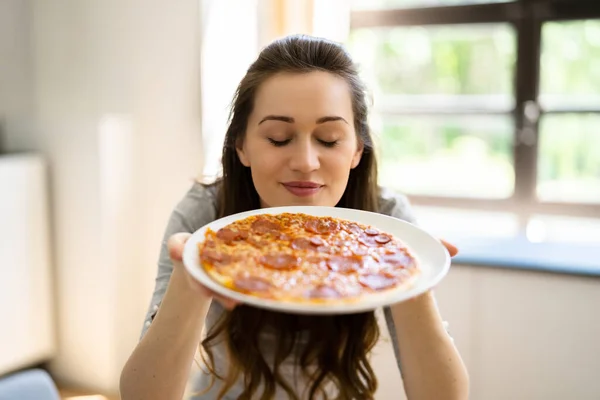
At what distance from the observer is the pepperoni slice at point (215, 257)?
3.40 feet

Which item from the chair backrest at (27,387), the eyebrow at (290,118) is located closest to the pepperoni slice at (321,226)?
the eyebrow at (290,118)

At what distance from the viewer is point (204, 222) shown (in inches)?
62.4

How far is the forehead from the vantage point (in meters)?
1.29

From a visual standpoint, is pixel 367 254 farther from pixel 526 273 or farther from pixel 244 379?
pixel 526 273

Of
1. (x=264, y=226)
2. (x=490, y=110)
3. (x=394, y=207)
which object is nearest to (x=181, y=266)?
(x=264, y=226)

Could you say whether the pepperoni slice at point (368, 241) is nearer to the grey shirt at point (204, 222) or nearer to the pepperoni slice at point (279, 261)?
the pepperoni slice at point (279, 261)

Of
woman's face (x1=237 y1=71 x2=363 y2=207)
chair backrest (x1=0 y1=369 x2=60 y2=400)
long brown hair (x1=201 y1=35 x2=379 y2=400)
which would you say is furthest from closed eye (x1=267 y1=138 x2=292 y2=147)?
chair backrest (x1=0 y1=369 x2=60 y2=400)

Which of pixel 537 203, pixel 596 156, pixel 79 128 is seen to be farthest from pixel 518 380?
pixel 79 128

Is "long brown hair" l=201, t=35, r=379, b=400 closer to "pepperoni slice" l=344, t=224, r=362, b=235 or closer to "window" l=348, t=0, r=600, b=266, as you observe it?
"pepperoni slice" l=344, t=224, r=362, b=235

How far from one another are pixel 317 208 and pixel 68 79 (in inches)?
75.0

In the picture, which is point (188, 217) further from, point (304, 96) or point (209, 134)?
point (209, 134)

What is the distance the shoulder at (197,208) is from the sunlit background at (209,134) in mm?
969

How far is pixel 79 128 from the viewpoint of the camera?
8.98ft

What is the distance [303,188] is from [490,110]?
160 centimetres
